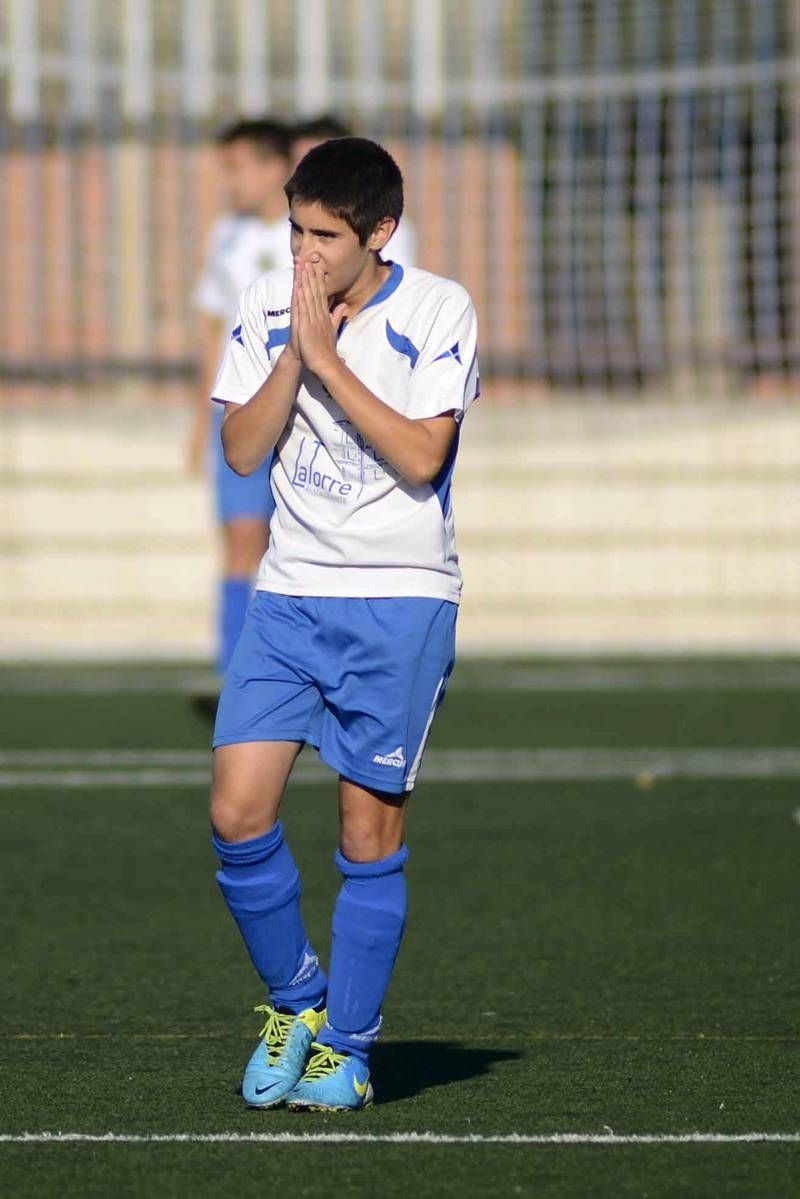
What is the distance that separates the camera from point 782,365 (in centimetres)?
1208

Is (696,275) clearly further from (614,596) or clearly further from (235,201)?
(235,201)

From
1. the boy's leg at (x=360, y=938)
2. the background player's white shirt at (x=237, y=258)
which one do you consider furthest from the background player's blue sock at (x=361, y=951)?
the background player's white shirt at (x=237, y=258)

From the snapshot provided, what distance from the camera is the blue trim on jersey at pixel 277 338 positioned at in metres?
4.16

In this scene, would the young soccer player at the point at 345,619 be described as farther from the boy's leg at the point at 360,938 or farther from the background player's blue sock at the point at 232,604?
the background player's blue sock at the point at 232,604

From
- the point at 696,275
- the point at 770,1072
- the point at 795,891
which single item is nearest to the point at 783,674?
the point at 696,275

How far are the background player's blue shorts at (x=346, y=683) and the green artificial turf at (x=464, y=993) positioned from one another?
585 mm

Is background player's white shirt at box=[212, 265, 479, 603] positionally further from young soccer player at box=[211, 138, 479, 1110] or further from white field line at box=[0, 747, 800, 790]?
white field line at box=[0, 747, 800, 790]

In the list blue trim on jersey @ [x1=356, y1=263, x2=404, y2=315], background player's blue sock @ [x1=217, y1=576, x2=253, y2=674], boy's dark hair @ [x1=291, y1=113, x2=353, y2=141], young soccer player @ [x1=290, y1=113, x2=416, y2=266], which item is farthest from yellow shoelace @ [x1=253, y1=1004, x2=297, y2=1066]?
background player's blue sock @ [x1=217, y1=576, x2=253, y2=674]

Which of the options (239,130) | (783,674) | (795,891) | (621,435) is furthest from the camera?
(621,435)

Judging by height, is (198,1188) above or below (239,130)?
below

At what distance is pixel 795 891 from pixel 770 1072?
1864 mm

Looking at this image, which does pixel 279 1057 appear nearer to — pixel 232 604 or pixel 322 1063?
pixel 322 1063

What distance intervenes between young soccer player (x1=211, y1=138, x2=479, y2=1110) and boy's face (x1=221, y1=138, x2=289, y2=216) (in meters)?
4.15

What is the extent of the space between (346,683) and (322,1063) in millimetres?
611
